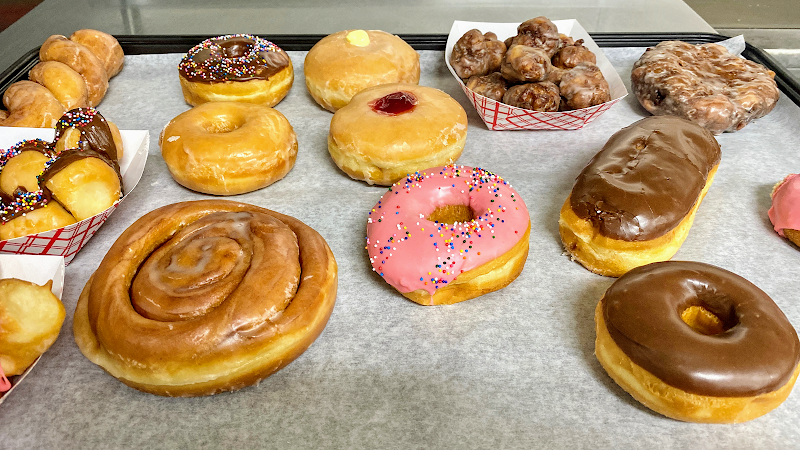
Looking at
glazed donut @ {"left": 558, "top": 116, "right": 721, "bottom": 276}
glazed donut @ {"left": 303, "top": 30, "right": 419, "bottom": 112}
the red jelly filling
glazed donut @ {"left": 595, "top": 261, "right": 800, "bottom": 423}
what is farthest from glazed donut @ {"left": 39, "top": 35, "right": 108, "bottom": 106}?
glazed donut @ {"left": 595, "top": 261, "right": 800, "bottom": 423}

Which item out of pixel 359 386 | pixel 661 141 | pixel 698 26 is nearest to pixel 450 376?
pixel 359 386

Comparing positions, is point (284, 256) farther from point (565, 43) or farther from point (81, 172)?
point (565, 43)

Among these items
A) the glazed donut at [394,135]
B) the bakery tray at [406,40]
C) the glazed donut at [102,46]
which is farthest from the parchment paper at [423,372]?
the bakery tray at [406,40]

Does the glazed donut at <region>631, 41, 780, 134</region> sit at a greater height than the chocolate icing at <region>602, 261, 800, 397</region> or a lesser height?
greater

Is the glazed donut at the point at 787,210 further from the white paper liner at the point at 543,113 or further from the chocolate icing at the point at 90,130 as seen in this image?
the chocolate icing at the point at 90,130

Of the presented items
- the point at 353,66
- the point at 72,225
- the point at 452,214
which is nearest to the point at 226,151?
the point at 72,225

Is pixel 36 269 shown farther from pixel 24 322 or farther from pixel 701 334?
pixel 701 334

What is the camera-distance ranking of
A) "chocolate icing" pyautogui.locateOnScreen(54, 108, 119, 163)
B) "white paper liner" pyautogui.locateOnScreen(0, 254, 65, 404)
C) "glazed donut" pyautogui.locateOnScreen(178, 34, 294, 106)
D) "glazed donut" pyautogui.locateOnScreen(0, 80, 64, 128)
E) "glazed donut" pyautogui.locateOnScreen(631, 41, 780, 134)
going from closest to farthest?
1. "white paper liner" pyautogui.locateOnScreen(0, 254, 65, 404)
2. "chocolate icing" pyautogui.locateOnScreen(54, 108, 119, 163)
3. "glazed donut" pyautogui.locateOnScreen(0, 80, 64, 128)
4. "glazed donut" pyautogui.locateOnScreen(631, 41, 780, 134)
5. "glazed donut" pyautogui.locateOnScreen(178, 34, 294, 106)

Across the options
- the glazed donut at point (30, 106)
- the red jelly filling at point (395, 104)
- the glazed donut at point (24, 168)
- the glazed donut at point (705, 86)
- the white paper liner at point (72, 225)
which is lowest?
the white paper liner at point (72, 225)

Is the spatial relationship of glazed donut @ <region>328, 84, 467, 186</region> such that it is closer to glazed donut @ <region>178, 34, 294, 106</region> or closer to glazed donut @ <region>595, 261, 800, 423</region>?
glazed donut @ <region>178, 34, 294, 106</region>
